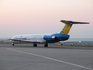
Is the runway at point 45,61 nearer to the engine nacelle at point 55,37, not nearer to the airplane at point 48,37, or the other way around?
the engine nacelle at point 55,37

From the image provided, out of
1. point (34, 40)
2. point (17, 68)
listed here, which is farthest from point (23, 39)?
point (17, 68)

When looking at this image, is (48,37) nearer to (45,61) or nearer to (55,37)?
(55,37)

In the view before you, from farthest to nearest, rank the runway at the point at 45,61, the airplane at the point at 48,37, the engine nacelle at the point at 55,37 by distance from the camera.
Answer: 1. the airplane at the point at 48,37
2. the engine nacelle at the point at 55,37
3. the runway at the point at 45,61

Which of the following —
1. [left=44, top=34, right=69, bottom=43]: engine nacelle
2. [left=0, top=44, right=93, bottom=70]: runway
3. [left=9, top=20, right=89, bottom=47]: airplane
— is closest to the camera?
[left=0, top=44, right=93, bottom=70]: runway

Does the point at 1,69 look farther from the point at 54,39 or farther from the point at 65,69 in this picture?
the point at 54,39

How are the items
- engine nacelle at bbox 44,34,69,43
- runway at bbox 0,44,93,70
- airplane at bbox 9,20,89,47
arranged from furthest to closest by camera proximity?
airplane at bbox 9,20,89,47
engine nacelle at bbox 44,34,69,43
runway at bbox 0,44,93,70

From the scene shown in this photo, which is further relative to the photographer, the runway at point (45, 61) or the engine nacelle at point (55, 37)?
the engine nacelle at point (55, 37)

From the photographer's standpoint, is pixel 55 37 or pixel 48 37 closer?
pixel 55 37

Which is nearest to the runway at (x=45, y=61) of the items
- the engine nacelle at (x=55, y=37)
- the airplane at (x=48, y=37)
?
the engine nacelle at (x=55, y=37)

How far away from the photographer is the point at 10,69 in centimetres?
1190

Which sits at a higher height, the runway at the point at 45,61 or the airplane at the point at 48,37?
the airplane at the point at 48,37

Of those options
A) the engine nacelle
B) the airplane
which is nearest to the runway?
the engine nacelle

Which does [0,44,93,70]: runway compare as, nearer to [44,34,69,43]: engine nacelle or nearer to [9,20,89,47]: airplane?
[44,34,69,43]: engine nacelle

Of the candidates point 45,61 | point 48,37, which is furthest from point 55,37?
point 45,61
